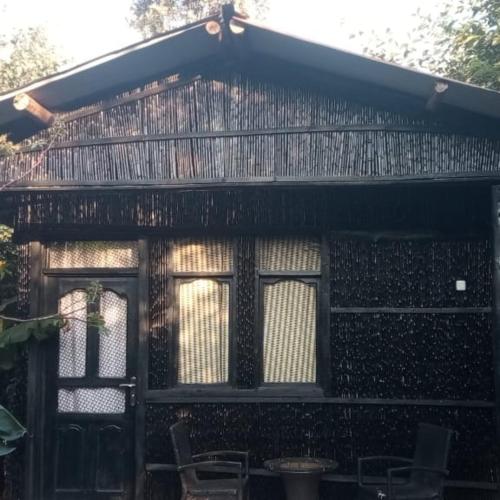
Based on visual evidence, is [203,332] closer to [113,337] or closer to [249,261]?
[249,261]

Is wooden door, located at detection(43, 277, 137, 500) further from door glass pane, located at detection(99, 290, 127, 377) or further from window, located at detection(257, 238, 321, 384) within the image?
window, located at detection(257, 238, 321, 384)

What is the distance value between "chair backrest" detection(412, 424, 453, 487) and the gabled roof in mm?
2651

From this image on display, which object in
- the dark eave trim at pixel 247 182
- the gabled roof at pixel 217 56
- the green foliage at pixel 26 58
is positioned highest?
the green foliage at pixel 26 58

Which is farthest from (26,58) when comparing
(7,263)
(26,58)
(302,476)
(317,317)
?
(302,476)

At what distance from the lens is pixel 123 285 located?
243 inches

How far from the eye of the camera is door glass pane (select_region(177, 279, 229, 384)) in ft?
19.7

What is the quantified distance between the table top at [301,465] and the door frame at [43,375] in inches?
49.8

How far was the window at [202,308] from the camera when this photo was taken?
5996mm

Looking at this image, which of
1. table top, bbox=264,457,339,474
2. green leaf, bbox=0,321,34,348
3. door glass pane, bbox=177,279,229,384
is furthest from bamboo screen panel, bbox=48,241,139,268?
table top, bbox=264,457,339,474

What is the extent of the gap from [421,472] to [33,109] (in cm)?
465

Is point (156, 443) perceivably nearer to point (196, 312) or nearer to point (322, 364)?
point (196, 312)

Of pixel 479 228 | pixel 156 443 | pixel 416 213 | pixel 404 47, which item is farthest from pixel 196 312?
pixel 404 47

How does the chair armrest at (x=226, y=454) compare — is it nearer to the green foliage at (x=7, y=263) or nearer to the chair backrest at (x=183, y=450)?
the chair backrest at (x=183, y=450)

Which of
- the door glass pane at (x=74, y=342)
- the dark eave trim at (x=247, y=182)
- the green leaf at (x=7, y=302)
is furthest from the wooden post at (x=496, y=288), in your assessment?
the green leaf at (x=7, y=302)
